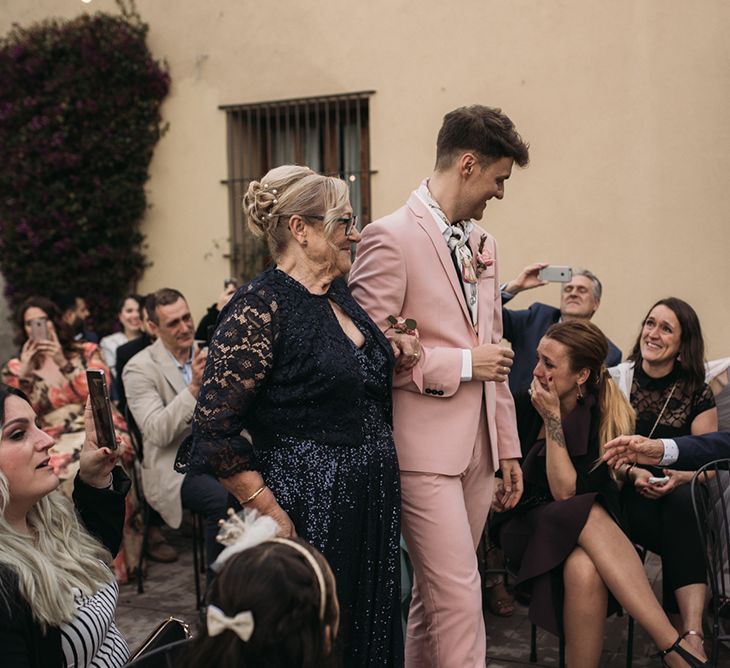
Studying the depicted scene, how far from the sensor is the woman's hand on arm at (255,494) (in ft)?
8.28

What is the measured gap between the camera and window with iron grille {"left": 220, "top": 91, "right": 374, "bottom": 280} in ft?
29.7

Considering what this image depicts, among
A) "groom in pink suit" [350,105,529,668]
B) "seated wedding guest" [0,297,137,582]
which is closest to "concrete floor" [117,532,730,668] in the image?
"seated wedding guest" [0,297,137,582]

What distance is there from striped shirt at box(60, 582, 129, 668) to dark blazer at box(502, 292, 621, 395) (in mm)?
3307

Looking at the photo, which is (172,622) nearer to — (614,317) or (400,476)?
(400,476)

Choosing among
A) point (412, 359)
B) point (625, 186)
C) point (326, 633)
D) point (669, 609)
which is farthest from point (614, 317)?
point (326, 633)

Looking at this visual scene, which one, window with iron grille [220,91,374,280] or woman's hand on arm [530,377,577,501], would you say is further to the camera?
window with iron grille [220,91,374,280]

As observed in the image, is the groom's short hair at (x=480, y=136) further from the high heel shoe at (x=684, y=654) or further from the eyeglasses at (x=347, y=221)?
the high heel shoe at (x=684, y=654)

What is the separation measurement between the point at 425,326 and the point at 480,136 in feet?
2.27

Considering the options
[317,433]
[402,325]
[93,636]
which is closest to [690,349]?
[402,325]

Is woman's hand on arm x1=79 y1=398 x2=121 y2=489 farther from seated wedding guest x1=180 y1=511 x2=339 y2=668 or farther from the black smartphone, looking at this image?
seated wedding guest x1=180 y1=511 x2=339 y2=668

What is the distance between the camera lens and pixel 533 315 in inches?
228

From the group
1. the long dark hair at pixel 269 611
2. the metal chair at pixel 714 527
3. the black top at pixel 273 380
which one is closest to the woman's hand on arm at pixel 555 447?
the metal chair at pixel 714 527

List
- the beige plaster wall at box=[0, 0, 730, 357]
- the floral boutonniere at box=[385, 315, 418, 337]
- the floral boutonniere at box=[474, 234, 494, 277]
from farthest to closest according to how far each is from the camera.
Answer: the beige plaster wall at box=[0, 0, 730, 357] < the floral boutonniere at box=[474, 234, 494, 277] < the floral boutonniere at box=[385, 315, 418, 337]

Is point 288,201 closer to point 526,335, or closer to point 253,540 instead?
point 253,540
